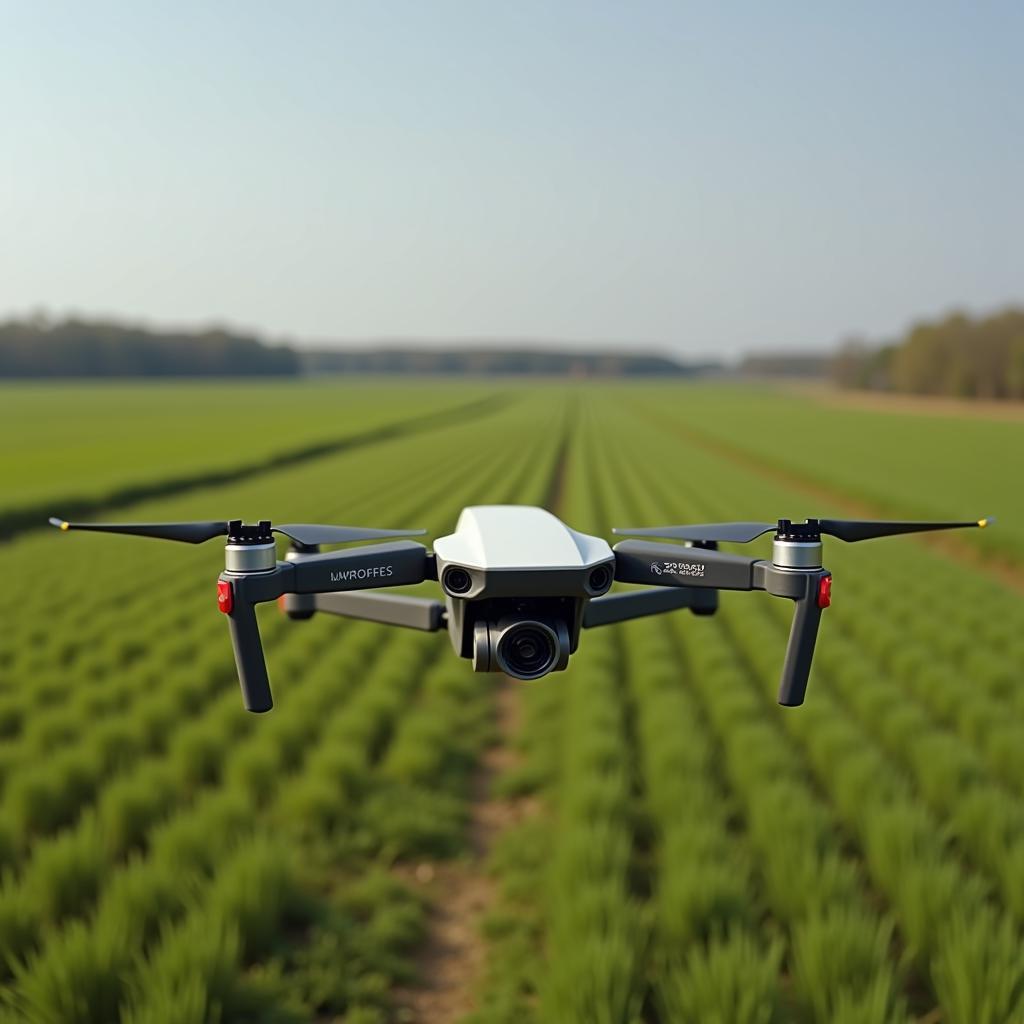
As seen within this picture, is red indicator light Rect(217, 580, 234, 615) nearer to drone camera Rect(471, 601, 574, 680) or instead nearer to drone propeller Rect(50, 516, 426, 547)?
drone propeller Rect(50, 516, 426, 547)

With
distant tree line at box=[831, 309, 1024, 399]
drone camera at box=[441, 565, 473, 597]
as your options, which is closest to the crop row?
drone camera at box=[441, 565, 473, 597]

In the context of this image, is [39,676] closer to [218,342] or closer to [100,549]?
[100,549]

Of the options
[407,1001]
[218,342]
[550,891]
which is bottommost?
[407,1001]

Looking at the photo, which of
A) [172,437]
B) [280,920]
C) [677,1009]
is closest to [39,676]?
[280,920]

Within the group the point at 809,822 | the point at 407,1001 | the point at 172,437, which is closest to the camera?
the point at 407,1001

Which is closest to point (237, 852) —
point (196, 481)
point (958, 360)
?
point (196, 481)

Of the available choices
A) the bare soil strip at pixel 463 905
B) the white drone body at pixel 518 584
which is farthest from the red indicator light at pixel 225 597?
the bare soil strip at pixel 463 905
